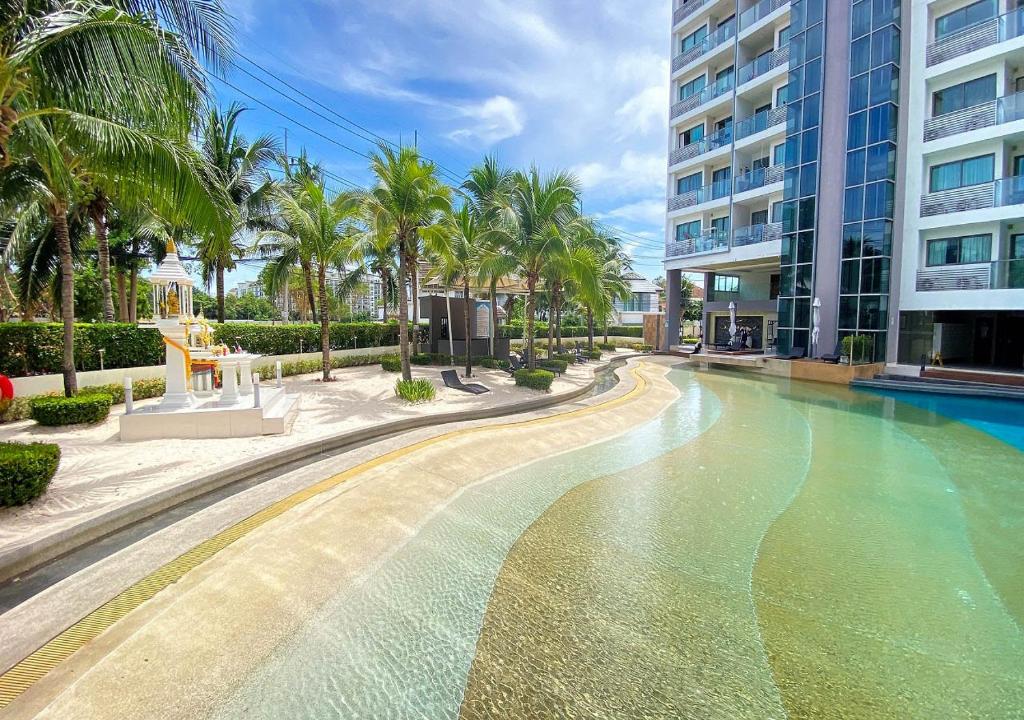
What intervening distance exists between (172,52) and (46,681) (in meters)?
6.42

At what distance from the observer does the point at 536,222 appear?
1609 centimetres

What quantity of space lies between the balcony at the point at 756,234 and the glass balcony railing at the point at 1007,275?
8403 millimetres

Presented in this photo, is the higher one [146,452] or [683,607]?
[146,452]

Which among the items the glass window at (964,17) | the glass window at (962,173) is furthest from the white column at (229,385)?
the glass window at (964,17)

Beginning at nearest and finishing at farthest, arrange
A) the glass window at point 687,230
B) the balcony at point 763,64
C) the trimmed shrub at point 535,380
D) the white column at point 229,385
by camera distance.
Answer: the white column at point 229,385
the trimmed shrub at point 535,380
the balcony at point 763,64
the glass window at point 687,230

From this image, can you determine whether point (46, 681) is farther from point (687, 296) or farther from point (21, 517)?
point (687, 296)

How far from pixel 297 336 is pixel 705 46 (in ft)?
96.3

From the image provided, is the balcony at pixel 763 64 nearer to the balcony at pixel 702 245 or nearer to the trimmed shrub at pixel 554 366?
the balcony at pixel 702 245

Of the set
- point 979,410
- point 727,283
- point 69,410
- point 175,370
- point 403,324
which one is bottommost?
point 979,410

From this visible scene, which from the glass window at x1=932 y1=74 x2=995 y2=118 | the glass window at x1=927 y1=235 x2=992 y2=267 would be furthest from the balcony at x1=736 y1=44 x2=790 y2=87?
the glass window at x1=927 y1=235 x2=992 y2=267

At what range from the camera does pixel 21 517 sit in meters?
4.86

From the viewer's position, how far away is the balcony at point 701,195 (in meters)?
27.5

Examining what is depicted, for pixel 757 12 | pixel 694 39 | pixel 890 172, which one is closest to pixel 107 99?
pixel 890 172

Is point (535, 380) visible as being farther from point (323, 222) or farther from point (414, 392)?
point (323, 222)
